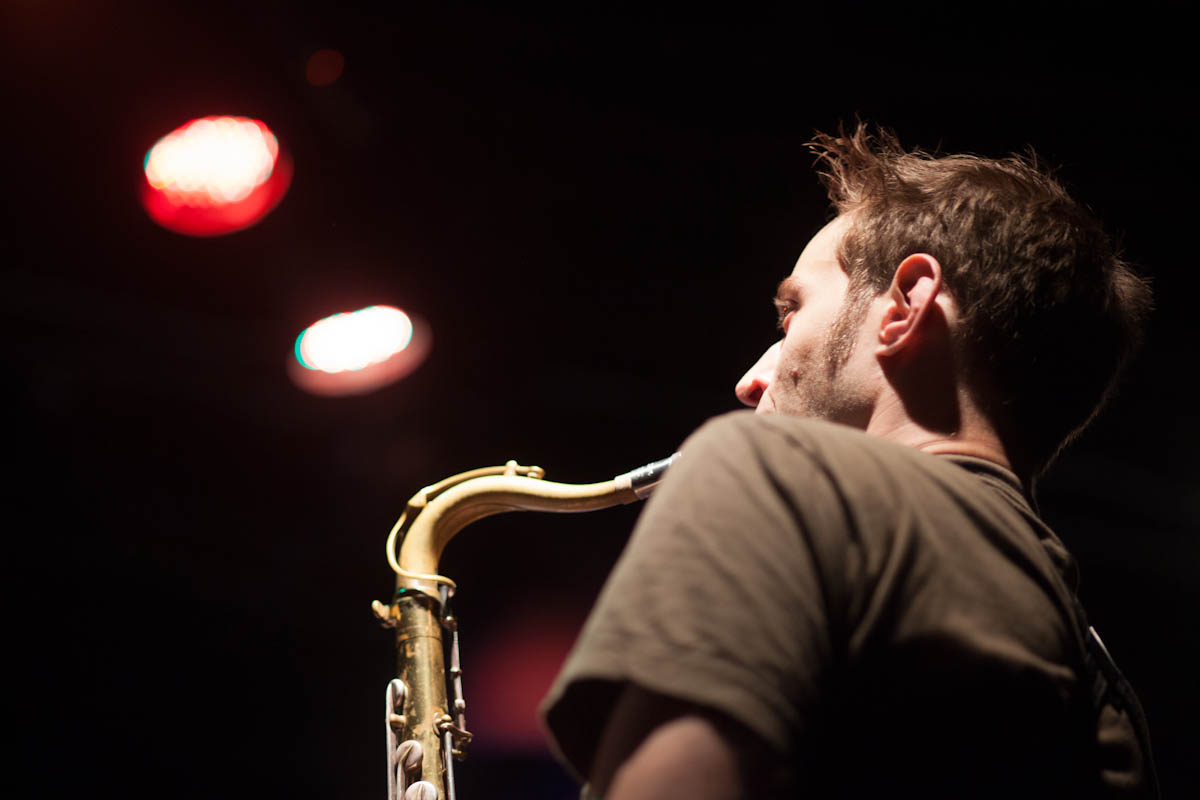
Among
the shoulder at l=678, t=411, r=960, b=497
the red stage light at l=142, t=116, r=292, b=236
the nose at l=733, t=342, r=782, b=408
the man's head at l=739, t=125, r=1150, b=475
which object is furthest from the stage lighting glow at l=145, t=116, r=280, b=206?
the shoulder at l=678, t=411, r=960, b=497

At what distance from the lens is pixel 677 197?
3.64 metres

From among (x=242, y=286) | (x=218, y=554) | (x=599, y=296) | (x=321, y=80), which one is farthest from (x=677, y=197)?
(x=218, y=554)

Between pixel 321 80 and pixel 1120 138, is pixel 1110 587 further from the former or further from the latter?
pixel 321 80

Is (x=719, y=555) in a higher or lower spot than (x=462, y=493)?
lower

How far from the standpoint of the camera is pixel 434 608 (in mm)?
2500

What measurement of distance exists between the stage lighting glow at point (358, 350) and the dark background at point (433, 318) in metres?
0.07

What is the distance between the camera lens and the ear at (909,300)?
4.20ft

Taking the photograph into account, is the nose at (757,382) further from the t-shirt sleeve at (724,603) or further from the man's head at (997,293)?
the t-shirt sleeve at (724,603)

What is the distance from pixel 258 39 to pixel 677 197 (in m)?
1.55

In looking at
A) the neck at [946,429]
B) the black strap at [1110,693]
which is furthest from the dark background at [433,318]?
the black strap at [1110,693]

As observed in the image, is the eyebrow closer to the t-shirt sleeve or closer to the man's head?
the man's head

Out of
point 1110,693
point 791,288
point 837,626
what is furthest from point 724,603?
point 791,288

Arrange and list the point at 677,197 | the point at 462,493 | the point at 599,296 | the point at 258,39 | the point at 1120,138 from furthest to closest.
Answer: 1. the point at 599,296
2. the point at 677,197
3. the point at 1120,138
4. the point at 258,39
5. the point at 462,493

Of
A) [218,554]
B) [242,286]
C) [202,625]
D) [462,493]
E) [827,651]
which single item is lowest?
[827,651]
